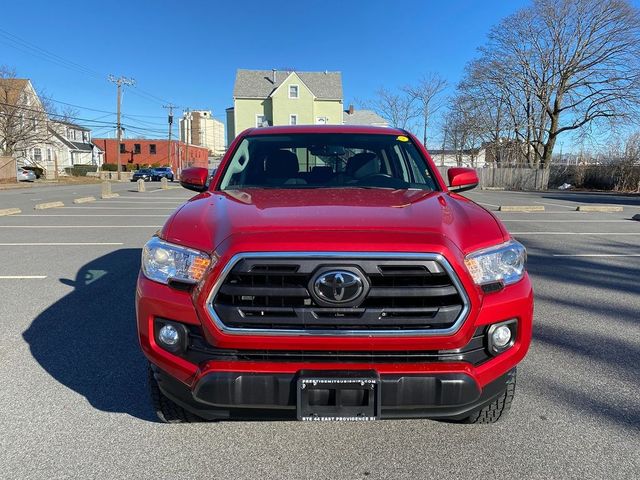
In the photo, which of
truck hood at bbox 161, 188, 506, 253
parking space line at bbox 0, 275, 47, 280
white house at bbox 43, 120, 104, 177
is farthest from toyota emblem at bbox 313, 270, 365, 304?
white house at bbox 43, 120, 104, 177

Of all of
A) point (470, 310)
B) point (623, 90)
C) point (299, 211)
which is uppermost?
point (623, 90)

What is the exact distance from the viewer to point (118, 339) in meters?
3.96

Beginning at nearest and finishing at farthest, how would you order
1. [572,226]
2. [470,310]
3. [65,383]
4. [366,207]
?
→ [470,310] < [366,207] < [65,383] < [572,226]

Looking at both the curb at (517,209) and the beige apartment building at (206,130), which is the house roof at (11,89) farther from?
the beige apartment building at (206,130)

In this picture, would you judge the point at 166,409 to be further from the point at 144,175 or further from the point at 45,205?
the point at 144,175

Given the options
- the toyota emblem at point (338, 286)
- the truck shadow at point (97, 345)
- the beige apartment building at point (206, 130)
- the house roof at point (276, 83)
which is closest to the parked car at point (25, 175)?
the house roof at point (276, 83)

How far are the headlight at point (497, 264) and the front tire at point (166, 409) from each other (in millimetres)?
1652

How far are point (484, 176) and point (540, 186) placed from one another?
4.52 m

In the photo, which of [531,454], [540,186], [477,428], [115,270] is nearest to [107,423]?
[477,428]

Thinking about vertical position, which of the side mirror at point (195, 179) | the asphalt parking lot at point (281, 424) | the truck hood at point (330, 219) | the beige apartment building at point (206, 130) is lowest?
the asphalt parking lot at point (281, 424)

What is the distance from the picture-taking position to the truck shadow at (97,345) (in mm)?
3059

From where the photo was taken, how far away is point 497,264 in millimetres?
2295

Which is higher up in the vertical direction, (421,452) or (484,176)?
(484,176)

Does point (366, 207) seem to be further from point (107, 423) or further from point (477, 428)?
point (107, 423)
